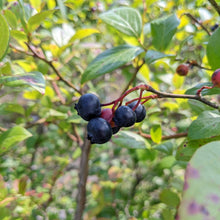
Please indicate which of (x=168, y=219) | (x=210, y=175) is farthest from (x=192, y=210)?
(x=168, y=219)

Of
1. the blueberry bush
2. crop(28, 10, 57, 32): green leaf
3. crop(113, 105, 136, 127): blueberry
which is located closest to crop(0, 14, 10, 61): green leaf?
the blueberry bush

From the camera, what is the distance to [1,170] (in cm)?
143

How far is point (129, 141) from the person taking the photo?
34.2 inches

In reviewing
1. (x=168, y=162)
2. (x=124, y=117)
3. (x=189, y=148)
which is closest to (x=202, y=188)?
(x=124, y=117)

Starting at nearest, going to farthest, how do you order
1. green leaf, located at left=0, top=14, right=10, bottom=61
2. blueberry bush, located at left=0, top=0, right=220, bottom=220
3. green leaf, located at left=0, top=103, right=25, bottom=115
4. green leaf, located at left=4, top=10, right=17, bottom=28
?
blueberry bush, located at left=0, top=0, right=220, bottom=220
green leaf, located at left=0, top=14, right=10, bottom=61
green leaf, located at left=4, top=10, right=17, bottom=28
green leaf, located at left=0, top=103, right=25, bottom=115

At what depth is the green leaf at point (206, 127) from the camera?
0.62 meters

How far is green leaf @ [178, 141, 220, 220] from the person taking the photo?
0.95ft

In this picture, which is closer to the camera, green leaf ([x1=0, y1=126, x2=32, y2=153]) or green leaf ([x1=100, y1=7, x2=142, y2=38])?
green leaf ([x1=0, y1=126, x2=32, y2=153])

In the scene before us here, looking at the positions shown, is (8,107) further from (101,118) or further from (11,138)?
(101,118)

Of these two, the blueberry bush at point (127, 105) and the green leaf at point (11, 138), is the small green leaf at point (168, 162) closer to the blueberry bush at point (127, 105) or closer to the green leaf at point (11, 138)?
the blueberry bush at point (127, 105)

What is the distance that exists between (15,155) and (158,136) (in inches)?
51.9

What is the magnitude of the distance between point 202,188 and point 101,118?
0.32 m

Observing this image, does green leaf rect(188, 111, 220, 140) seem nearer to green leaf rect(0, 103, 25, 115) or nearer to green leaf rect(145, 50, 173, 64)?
green leaf rect(145, 50, 173, 64)

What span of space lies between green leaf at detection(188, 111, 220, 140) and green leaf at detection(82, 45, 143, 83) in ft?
0.95
